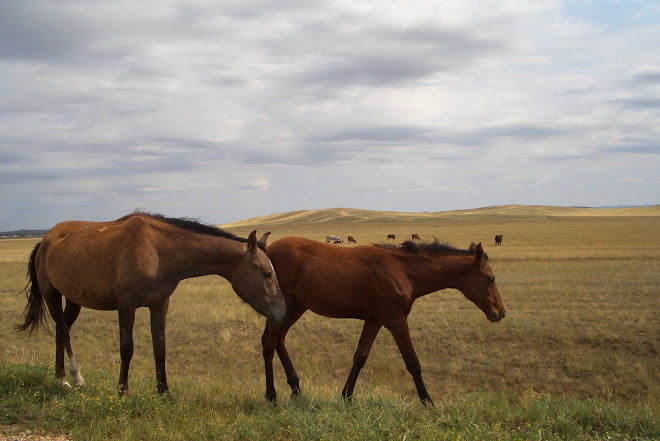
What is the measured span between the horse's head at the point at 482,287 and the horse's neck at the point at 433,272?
0.12 metres

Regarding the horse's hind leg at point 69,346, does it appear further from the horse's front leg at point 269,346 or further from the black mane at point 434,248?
the black mane at point 434,248

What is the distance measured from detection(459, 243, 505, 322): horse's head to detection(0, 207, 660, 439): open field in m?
1.15

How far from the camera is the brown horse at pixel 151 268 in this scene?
6.13m

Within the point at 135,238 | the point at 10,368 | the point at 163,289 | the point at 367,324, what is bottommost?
the point at 10,368

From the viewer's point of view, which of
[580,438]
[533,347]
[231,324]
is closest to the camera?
[580,438]

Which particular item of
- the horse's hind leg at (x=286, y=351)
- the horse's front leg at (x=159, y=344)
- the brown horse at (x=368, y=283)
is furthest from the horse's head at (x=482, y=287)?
the horse's front leg at (x=159, y=344)

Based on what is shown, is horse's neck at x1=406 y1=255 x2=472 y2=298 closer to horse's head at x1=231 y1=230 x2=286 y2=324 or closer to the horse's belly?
horse's head at x1=231 y1=230 x2=286 y2=324

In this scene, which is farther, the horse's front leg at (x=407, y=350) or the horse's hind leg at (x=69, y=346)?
the horse's hind leg at (x=69, y=346)

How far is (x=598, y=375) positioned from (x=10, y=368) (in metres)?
10.0

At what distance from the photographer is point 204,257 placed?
648 cm

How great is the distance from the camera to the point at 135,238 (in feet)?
20.7

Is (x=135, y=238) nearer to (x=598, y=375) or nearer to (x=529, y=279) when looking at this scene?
(x=598, y=375)

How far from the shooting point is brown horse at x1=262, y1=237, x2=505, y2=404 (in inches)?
263

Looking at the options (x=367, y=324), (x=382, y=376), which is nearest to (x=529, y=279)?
(x=382, y=376)
